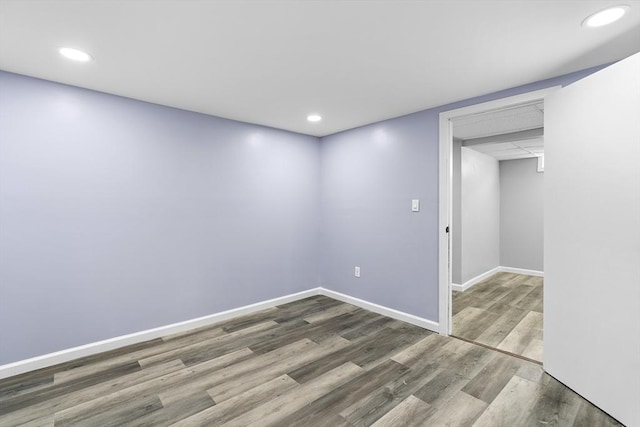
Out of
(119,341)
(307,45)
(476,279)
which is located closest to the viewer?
(307,45)

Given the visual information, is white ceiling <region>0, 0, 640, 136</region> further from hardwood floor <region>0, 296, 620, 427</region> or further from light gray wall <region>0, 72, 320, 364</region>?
hardwood floor <region>0, 296, 620, 427</region>

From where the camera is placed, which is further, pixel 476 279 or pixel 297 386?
pixel 476 279

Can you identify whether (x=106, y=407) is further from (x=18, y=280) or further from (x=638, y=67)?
(x=638, y=67)

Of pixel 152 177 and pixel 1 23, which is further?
pixel 152 177

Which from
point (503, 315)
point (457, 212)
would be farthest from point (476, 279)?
point (503, 315)

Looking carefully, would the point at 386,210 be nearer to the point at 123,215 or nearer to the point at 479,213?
the point at 479,213

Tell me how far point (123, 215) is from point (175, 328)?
127 cm

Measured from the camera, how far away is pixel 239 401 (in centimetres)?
202

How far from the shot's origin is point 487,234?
5.41 metres

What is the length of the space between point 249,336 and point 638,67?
3.58 m

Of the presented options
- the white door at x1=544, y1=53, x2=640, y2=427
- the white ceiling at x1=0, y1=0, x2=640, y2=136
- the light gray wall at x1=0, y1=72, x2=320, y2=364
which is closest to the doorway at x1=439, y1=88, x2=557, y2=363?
the white door at x1=544, y1=53, x2=640, y2=427

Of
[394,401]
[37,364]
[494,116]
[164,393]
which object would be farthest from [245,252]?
[494,116]

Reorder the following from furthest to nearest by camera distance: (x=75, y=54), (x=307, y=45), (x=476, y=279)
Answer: (x=476, y=279) < (x=75, y=54) < (x=307, y=45)

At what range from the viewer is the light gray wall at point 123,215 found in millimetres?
2350
